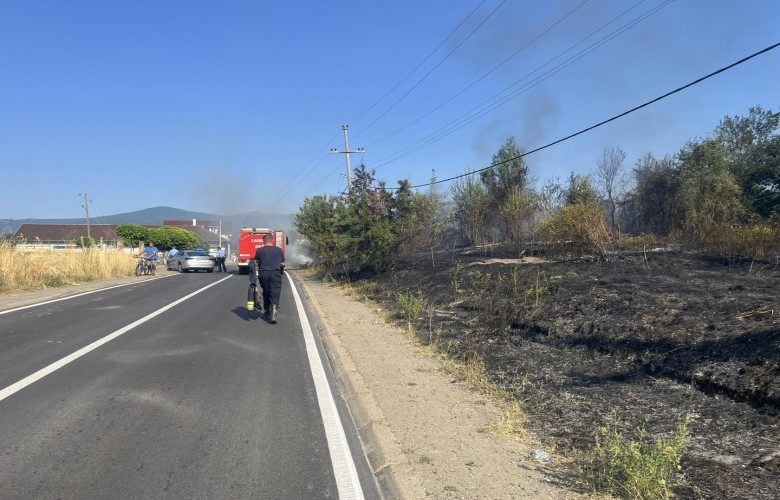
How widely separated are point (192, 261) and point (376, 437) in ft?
103

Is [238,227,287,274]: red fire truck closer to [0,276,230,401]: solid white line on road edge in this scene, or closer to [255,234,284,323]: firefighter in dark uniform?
[0,276,230,401]: solid white line on road edge

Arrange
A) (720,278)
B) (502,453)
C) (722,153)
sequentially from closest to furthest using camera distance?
(502,453) < (720,278) < (722,153)

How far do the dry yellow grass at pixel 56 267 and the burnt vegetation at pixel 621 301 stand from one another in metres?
10.3

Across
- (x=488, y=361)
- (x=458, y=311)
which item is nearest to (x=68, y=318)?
(x=458, y=311)

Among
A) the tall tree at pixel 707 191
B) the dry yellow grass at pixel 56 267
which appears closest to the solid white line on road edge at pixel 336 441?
the tall tree at pixel 707 191

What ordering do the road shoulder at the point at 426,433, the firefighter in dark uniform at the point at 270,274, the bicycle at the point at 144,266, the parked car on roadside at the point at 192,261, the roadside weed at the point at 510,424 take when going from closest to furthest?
the road shoulder at the point at 426,433
the roadside weed at the point at 510,424
the firefighter in dark uniform at the point at 270,274
the bicycle at the point at 144,266
the parked car on roadside at the point at 192,261

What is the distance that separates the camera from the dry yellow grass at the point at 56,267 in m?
18.3

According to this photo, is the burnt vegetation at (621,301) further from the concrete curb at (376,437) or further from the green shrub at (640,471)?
the concrete curb at (376,437)

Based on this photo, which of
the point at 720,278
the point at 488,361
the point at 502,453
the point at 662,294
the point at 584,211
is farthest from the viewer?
the point at 584,211

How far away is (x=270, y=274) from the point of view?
11766 mm

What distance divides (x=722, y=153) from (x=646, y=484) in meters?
24.5

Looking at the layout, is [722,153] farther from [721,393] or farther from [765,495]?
[765,495]

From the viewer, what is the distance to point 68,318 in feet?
39.0

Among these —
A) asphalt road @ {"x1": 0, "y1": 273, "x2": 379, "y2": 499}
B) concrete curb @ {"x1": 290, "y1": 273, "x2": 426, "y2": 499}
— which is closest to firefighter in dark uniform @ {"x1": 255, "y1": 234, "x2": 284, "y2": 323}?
asphalt road @ {"x1": 0, "y1": 273, "x2": 379, "y2": 499}
